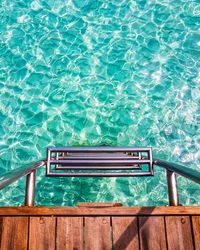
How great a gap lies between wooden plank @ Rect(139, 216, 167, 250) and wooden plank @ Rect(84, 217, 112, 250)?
0.25 m

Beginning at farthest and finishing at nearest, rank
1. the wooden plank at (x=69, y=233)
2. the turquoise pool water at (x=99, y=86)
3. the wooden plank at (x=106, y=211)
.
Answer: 1. the turquoise pool water at (x=99, y=86)
2. the wooden plank at (x=106, y=211)
3. the wooden plank at (x=69, y=233)

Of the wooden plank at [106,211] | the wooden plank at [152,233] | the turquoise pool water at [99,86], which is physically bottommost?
the wooden plank at [152,233]

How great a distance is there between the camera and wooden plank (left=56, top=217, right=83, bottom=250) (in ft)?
7.01

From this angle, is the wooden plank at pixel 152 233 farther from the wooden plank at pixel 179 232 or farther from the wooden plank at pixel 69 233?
the wooden plank at pixel 69 233

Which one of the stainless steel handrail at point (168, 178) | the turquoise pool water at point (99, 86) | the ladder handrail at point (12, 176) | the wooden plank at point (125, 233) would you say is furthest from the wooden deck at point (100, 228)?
the turquoise pool water at point (99, 86)

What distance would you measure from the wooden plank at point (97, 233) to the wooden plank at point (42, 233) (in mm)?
247

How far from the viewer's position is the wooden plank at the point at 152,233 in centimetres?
213

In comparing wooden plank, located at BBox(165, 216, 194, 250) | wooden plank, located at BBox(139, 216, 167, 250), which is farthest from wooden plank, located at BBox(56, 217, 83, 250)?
wooden plank, located at BBox(165, 216, 194, 250)

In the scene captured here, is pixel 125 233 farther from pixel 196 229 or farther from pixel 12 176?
pixel 12 176

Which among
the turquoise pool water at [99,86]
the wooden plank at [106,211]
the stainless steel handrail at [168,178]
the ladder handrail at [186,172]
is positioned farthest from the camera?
the turquoise pool water at [99,86]

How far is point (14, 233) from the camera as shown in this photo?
2.15 m

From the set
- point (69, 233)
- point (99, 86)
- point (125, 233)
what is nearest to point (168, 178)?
point (125, 233)

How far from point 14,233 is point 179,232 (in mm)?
1206

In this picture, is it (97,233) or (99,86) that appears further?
(99,86)
